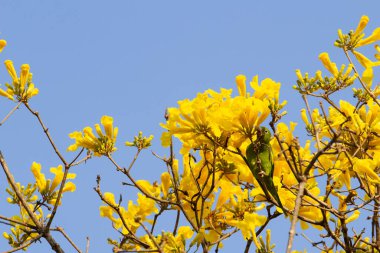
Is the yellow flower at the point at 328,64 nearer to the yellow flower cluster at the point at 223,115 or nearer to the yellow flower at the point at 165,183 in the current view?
the yellow flower cluster at the point at 223,115

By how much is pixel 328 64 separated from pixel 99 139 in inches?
53.9

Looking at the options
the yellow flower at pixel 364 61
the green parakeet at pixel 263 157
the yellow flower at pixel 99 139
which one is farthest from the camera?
the yellow flower at pixel 364 61

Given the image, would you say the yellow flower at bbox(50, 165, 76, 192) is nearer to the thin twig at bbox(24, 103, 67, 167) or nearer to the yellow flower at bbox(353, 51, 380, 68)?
the thin twig at bbox(24, 103, 67, 167)

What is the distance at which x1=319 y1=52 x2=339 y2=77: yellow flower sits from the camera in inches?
127

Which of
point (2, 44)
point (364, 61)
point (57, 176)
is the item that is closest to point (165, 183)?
point (57, 176)

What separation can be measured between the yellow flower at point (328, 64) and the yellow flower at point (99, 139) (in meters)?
1.25

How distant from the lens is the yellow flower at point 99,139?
294 centimetres

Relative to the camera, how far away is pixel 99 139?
296 centimetres

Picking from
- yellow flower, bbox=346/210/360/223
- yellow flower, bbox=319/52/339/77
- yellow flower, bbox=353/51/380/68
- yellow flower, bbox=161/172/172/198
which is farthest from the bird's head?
yellow flower, bbox=353/51/380/68

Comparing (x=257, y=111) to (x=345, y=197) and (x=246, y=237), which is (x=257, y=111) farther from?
(x=345, y=197)

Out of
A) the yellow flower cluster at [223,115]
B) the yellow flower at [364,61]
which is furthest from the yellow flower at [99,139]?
the yellow flower at [364,61]

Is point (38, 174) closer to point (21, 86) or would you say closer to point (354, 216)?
point (21, 86)

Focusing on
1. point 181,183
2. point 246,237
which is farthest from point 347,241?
point 181,183

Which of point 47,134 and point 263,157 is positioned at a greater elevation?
point 47,134
